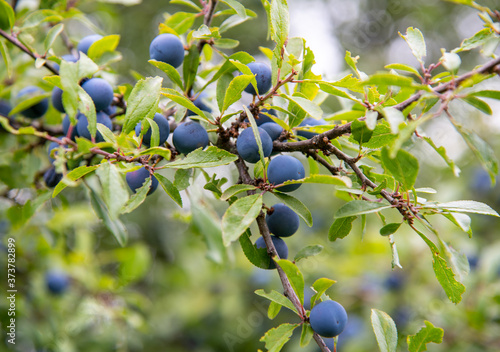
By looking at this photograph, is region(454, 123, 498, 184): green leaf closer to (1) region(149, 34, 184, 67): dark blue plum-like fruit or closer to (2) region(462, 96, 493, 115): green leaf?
(2) region(462, 96, 493, 115): green leaf

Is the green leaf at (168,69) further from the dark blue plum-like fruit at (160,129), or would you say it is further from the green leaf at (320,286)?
the green leaf at (320,286)

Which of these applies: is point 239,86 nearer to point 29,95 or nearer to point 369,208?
point 369,208

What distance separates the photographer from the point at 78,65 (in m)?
0.87

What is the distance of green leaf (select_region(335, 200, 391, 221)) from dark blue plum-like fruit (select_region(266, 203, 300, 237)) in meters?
0.18

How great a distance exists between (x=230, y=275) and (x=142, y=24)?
2.34m

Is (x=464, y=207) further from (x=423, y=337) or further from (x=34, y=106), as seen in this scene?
(x=34, y=106)

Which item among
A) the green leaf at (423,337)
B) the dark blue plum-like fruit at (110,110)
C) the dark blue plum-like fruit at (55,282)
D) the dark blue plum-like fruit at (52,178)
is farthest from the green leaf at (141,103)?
the dark blue plum-like fruit at (55,282)

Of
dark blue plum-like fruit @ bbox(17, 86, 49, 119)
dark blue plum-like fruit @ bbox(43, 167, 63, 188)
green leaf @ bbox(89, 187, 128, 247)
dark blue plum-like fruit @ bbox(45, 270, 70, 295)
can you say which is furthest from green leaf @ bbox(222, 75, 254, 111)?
dark blue plum-like fruit @ bbox(45, 270, 70, 295)

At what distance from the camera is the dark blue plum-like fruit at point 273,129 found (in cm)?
92

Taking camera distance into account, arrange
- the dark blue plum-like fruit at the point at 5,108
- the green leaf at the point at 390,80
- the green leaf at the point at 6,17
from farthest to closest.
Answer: the dark blue plum-like fruit at the point at 5,108 → the green leaf at the point at 6,17 → the green leaf at the point at 390,80

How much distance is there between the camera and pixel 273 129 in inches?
36.5

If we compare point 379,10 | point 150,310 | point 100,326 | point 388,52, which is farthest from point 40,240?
point 379,10

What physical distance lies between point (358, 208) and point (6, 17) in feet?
3.36

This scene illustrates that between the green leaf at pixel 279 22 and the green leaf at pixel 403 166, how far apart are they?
1.02ft
